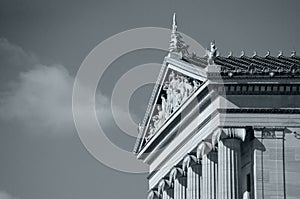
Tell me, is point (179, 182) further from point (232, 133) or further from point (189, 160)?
point (232, 133)

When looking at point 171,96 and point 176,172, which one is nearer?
point 176,172

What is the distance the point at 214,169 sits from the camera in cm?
10169

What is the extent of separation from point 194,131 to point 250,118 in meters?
9.08

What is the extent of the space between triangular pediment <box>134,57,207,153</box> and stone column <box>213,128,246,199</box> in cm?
487

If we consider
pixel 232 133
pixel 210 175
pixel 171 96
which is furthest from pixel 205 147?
pixel 171 96

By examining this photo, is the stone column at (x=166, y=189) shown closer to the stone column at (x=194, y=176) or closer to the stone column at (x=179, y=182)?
the stone column at (x=179, y=182)

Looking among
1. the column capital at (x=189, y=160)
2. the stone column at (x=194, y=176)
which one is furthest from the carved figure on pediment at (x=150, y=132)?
the stone column at (x=194, y=176)

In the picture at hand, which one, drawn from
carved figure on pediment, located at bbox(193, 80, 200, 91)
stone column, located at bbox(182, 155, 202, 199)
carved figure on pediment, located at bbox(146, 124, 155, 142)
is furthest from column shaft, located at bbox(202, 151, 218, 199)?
carved figure on pediment, located at bbox(146, 124, 155, 142)

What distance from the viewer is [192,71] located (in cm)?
10344

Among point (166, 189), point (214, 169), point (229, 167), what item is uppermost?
point (166, 189)

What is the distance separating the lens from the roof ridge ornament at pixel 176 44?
110812mm

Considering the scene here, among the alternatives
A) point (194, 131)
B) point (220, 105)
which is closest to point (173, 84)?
point (194, 131)

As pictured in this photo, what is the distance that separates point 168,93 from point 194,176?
9.20 metres

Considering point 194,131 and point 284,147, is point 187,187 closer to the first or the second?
point 194,131
